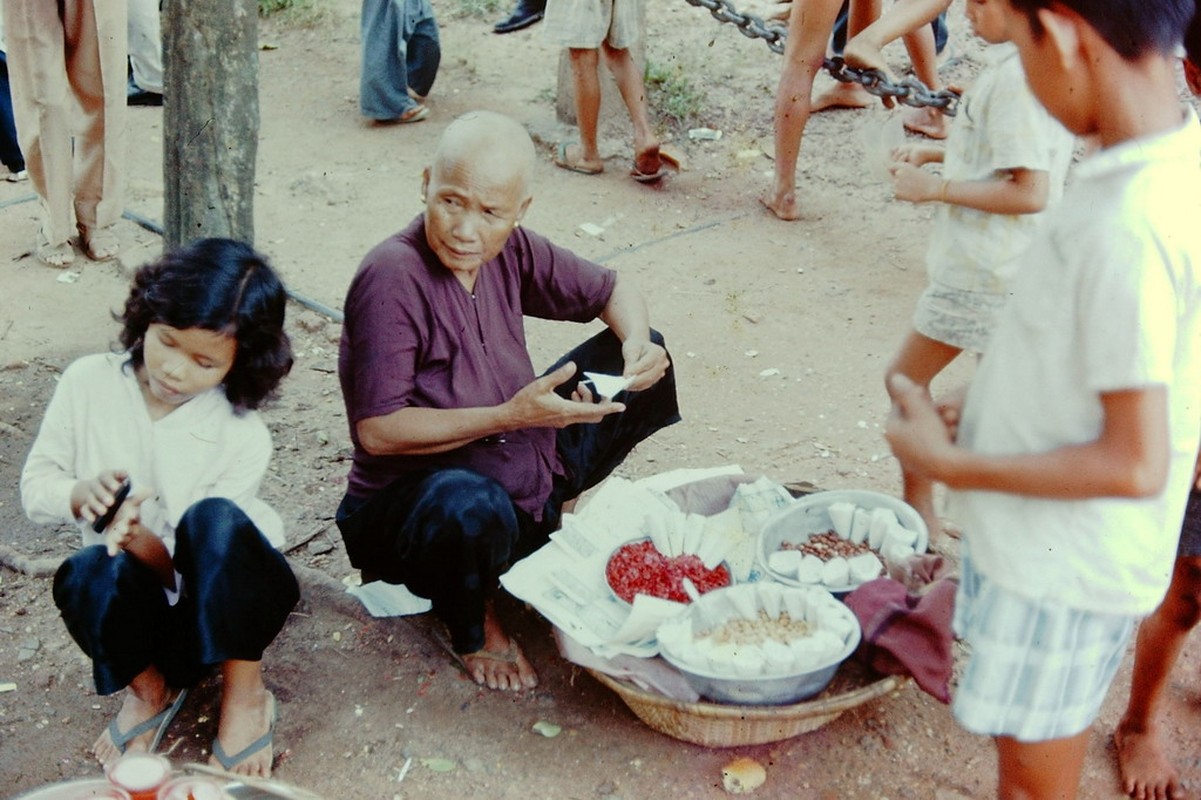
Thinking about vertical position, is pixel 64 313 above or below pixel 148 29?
below

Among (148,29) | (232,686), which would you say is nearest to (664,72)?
(148,29)

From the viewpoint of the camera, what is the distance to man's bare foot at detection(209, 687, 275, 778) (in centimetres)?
238

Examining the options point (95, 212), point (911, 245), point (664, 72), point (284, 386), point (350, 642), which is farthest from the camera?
point (664, 72)

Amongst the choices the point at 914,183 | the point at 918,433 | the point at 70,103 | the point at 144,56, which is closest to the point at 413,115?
the point at 144,56

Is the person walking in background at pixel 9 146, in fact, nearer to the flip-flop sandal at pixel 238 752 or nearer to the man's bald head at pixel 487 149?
the man's bald head at pixel 487 149

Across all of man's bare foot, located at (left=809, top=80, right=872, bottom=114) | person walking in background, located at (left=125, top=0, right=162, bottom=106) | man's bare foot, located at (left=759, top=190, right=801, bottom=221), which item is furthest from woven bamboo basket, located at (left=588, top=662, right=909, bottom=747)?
person walking in background, located at (left=125, top=0, right=162, bottom=106)

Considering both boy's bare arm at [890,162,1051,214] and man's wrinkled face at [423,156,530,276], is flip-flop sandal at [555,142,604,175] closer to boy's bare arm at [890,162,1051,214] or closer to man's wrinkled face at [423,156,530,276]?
boy's bare arm at [890,162,1051,214]

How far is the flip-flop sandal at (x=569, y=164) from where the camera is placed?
565 centimetres

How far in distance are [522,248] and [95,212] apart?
8.75 feet

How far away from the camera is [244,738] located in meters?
2.39

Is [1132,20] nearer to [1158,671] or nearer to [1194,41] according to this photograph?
[1194,41]

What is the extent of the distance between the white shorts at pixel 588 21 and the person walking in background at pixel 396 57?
1151 millimetres

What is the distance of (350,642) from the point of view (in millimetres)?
2777

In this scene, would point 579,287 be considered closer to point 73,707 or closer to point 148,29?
point 73,707
